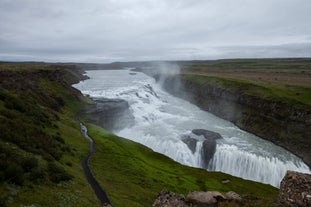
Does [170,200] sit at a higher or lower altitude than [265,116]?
higher

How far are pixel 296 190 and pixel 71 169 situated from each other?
2257 cm

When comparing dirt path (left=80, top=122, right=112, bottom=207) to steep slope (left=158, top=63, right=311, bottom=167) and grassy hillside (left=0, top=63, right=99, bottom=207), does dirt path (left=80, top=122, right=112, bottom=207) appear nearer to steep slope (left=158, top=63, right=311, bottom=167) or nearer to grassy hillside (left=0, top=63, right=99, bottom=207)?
grassy hillside (left=0, top=63, right=99, bottom=207)

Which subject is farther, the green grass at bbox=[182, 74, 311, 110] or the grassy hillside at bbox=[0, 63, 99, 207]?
the green grass at bbox=[182, 74, 311, 110]

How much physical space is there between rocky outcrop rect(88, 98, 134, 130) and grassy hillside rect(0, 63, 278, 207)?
39.0 ft

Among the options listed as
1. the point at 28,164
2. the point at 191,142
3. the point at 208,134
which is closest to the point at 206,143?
the point at 191,142

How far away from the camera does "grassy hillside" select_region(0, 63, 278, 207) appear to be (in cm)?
1950

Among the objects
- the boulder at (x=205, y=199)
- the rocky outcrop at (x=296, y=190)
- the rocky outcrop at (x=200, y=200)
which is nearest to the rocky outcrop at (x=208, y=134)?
the rocky outcrop at (x=200, y=200)

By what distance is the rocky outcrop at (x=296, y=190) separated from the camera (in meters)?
15.6

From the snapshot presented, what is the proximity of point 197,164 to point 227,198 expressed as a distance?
33.7m

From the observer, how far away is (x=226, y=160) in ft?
164

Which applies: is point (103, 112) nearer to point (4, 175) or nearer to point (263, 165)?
point (263, 165)

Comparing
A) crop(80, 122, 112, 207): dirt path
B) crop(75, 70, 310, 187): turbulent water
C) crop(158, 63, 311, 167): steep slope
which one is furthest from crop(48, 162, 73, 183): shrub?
crop(158, 63, 311, 167): steep slope

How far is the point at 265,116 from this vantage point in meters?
66.8

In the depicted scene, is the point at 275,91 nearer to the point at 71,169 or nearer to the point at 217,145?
the point at 217,145
